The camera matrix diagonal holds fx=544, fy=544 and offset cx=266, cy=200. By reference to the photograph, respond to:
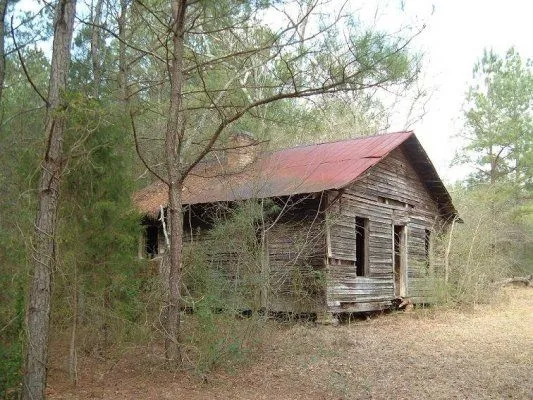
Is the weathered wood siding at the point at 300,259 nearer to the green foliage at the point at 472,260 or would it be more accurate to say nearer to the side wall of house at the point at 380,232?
the side wall of house at the point at 380,232

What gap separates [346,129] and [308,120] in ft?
64.1

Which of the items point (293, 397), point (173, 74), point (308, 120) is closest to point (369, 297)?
point (308, 120)

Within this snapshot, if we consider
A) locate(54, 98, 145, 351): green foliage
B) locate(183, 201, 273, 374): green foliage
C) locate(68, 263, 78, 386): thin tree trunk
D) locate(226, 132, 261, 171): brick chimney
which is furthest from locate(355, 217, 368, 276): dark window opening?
locate(68, 263, 78, 386): thin tree trunk

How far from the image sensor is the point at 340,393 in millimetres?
7051

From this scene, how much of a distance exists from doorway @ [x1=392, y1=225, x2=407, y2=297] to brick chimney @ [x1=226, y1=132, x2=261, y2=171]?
5.07 metres

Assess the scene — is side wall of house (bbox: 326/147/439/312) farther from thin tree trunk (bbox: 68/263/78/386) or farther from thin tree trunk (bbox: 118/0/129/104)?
thin tree trunk (bbox: 68/263/78/386)

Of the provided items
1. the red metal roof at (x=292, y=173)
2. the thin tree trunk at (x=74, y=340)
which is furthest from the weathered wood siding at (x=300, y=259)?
the thin tree trunk at (x=74, y=340)

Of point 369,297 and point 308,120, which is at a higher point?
point 308,120

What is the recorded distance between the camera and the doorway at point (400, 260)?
1575 cm

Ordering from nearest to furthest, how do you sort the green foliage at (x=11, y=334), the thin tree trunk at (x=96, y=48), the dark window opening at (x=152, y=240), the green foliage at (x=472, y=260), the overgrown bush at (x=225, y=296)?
1. the green foliage at (x=11, y=334)
2. the overgrown bush at (x=225, y=296)
3. the thin tree trunk at (x=96, y=48)
4. the green foliage at (x=472, y=260)
5. the dark window opening at (x=152, y=240)

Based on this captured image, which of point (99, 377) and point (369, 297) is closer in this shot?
point (99, 377)

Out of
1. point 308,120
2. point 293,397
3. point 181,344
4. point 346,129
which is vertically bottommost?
point 293,397

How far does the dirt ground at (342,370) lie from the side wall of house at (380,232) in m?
1.80

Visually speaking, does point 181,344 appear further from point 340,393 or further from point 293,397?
point 340,393
